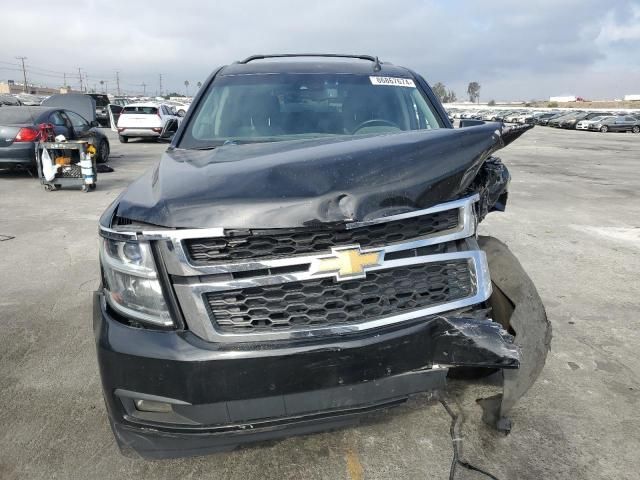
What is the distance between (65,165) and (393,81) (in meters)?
7.88

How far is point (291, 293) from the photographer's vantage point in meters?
1.78

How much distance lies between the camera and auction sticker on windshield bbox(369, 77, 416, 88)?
355cm

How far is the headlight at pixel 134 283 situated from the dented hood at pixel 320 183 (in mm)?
131

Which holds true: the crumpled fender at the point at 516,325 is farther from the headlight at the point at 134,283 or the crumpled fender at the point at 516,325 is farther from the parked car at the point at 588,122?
the parked car at the point at 588,122

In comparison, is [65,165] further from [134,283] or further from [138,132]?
[138,132]

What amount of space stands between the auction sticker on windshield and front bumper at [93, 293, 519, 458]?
7.24 feet

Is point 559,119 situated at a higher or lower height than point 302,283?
higher

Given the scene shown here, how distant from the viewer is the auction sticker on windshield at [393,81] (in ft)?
11.7

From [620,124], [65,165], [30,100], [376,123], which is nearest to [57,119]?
[65,165]

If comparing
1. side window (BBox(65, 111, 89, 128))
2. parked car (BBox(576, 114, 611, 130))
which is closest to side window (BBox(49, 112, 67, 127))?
side window (BBox(65, 111, 89, 128))

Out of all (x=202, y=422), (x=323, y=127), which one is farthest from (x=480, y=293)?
(x=323, y=127)

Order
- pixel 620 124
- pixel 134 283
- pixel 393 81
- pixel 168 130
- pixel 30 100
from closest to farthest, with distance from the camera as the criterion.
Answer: pixel 134 283 → pixel 393 81 → pixel 168 130 → pixel 30 100 → pixel 620 124

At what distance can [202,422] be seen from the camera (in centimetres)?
176

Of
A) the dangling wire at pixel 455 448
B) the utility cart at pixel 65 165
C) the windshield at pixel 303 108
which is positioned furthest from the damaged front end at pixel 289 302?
the utility cart at pixel 65 165
